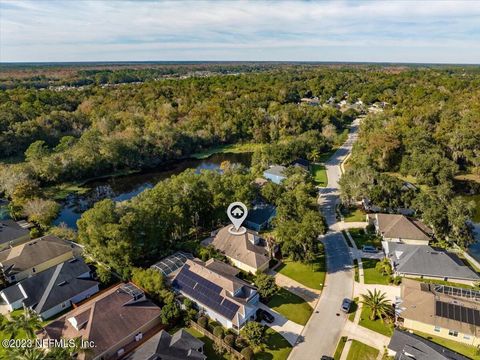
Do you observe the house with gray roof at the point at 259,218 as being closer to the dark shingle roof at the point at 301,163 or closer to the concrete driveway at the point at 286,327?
the concrete driveway at the point at 286,327

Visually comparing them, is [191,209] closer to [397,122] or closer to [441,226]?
[441,226]

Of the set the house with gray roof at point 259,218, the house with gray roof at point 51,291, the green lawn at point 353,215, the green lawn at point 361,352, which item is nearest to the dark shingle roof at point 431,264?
the green lawn at point 353,215

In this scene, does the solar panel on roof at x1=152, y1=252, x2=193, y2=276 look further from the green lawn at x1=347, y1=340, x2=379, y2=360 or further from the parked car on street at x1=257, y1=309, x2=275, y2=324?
the green lawn at x1=347, y1=340, x2=379, y2=360

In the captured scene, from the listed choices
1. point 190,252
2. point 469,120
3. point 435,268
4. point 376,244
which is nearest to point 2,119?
point 190,252

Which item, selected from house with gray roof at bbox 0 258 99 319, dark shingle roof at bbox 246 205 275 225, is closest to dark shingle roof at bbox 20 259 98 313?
house with gray roof at bbox 0 258 99 319

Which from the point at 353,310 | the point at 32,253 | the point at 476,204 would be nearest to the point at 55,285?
the point at 32,253

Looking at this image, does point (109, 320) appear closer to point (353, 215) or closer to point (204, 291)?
point (204, 291)
